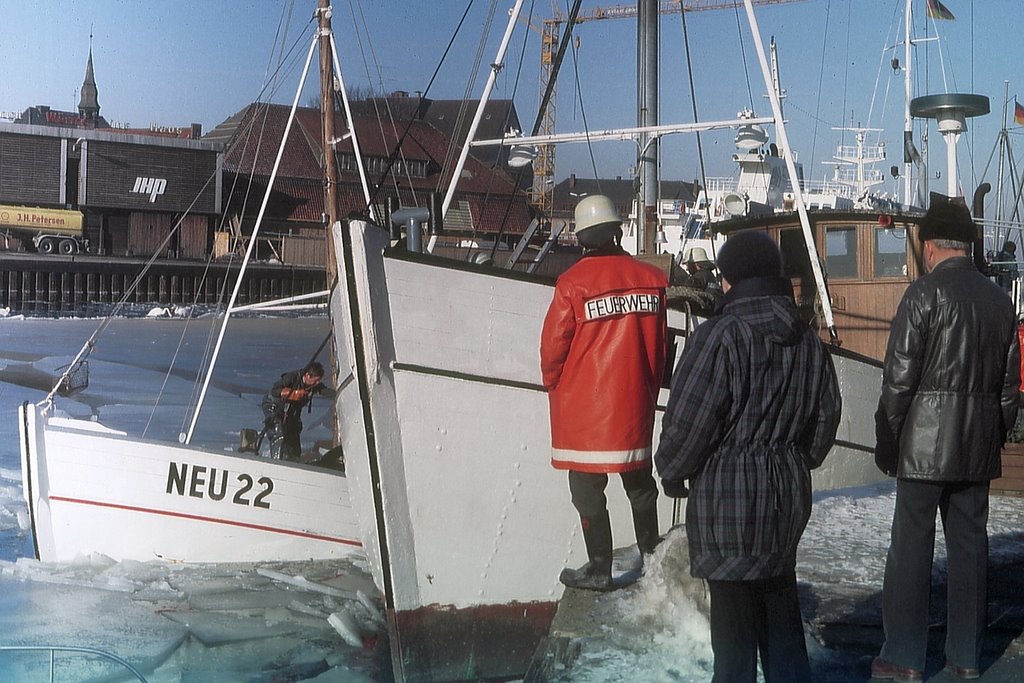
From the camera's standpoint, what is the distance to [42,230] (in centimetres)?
923

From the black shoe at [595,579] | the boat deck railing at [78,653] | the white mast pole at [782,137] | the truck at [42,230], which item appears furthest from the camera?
the truck at [42,230]

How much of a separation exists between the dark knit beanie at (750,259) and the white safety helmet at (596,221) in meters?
0.91

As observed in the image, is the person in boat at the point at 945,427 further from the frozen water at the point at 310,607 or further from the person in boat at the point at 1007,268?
the person in boat at the point at 1007,268

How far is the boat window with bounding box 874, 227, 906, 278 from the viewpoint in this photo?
20.5 ft

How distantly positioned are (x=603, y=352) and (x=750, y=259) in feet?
2.98

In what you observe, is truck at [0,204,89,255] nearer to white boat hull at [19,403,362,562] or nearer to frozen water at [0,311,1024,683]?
frozen water at [0,311,1024,683]

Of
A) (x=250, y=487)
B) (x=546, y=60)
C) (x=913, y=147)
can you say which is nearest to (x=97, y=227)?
(x=250, y=487)

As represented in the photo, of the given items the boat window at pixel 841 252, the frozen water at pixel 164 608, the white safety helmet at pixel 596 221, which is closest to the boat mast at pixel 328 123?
the frozen water at pixel 164 608

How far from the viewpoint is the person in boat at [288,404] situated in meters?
7.54

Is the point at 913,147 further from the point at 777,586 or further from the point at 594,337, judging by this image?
the point at 777,586

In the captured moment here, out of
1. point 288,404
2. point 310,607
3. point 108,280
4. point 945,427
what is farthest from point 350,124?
point 108,280

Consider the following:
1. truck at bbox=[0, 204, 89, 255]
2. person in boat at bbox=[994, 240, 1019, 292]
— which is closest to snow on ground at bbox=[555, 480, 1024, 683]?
person in boat at bbox=[994, 240, 1019, 292]

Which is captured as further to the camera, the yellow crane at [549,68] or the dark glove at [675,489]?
the yellow crane at [549,68]

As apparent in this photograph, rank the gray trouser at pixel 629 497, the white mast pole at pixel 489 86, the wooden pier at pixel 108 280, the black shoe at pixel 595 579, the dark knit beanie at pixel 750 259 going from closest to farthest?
the dark knit beanie at pixel 750 259 → the gray trouser at pixel 629 497 → the black shoe at pixel 595 579 → the white mast pole at pixel 489 86 → the wooden pier at pixel 108 280
